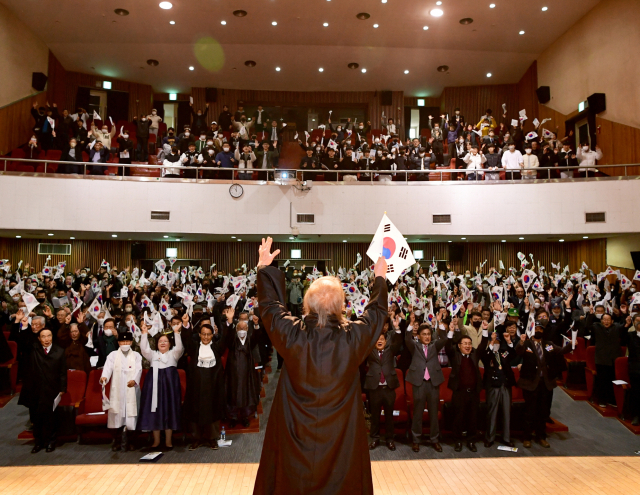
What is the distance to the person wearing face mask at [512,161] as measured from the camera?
1225cm

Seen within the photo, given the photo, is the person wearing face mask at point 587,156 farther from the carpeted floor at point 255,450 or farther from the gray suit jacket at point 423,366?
the gray suit jacket at point 423,366

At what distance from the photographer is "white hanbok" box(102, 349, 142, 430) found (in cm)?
566

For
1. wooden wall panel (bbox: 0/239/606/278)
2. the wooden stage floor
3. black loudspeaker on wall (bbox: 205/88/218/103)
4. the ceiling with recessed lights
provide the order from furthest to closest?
black loudspeaker on wall (bbox: 205/88/218/103) < wooden wall panel (bbox: 0/239/606/278) < the ceiling with recessed lights < the wooden stage floor

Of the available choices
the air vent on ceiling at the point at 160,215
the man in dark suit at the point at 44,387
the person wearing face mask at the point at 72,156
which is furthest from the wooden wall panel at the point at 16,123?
the man in dark suit at the point at 44,387

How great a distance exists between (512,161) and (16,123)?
14226 mm

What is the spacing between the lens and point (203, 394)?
581 centimetres

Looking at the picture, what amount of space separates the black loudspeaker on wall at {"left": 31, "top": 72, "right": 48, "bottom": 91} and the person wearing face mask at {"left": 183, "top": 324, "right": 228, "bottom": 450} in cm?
1273

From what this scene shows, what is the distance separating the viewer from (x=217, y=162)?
12398mm

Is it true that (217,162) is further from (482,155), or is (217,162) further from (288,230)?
(482,155)

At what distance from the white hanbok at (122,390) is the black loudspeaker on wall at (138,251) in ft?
33.4

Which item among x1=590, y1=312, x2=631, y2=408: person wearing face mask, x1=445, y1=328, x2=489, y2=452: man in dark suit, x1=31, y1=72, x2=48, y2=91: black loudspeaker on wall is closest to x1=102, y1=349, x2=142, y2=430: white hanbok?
x1=445, y1=328, x2=489, y2=452: man in dark suit

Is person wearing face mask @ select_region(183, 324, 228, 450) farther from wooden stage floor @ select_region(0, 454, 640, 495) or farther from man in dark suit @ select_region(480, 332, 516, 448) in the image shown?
man in dark suit @ select_region(480, 332, 516, 448)

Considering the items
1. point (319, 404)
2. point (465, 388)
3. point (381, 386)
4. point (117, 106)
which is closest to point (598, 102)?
point (465, 388)

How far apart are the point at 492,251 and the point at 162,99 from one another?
14.3 metres
